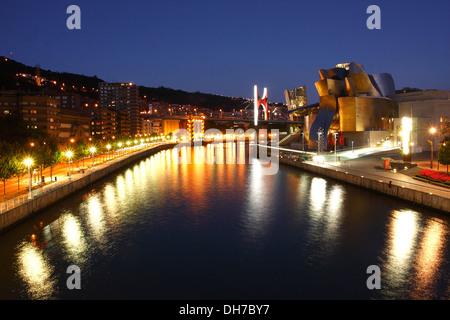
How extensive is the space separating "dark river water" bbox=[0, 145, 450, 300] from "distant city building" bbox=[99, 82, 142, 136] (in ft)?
323

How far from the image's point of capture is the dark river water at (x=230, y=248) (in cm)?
1105

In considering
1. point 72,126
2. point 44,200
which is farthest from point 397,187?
point 72,126

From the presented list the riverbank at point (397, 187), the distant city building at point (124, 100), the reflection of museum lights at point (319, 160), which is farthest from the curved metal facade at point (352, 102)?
the distant city building at point (124, 100)

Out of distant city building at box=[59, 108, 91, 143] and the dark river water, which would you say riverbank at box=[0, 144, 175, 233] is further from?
distant city building at box=[59, 108, 91, 143]

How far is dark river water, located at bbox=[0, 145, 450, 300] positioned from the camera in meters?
11.1

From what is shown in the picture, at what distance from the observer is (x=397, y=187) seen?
73.3 ft

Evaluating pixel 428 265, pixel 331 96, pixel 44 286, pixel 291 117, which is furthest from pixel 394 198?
pixel 291 117

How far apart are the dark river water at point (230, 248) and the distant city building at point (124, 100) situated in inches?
3878

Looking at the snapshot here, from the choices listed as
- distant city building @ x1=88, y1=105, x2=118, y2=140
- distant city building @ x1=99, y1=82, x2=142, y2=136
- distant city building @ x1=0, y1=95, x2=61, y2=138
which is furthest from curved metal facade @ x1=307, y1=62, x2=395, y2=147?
distant city building @ x1=99, y1=82, x2=142, y2=136

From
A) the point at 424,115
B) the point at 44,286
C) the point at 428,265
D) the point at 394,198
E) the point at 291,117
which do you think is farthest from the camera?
the point at 291,117

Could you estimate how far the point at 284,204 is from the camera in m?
23.3

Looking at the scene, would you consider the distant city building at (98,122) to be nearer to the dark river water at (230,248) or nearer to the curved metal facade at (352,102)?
the curved metal facade at (352,102)
